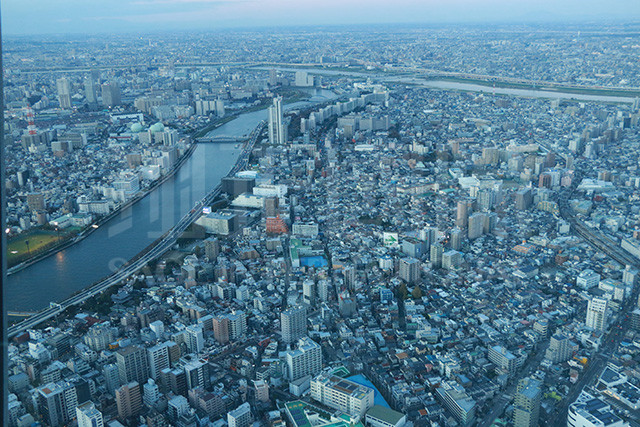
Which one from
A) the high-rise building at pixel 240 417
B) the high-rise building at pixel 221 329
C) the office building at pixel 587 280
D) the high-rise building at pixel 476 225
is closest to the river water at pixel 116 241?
the high-rise building at pixel 221 329

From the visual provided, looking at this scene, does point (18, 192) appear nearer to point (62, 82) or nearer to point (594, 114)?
point (62, 82)

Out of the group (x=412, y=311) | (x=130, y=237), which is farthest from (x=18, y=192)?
(x=412, y=311)

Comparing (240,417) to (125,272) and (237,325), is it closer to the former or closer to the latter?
(237,325)

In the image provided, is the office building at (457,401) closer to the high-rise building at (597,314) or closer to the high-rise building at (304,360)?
the high-rise building at (304,360)

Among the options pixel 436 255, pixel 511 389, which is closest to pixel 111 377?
pixel 511 389

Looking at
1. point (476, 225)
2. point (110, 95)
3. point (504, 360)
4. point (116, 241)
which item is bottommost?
point (116, 241)
